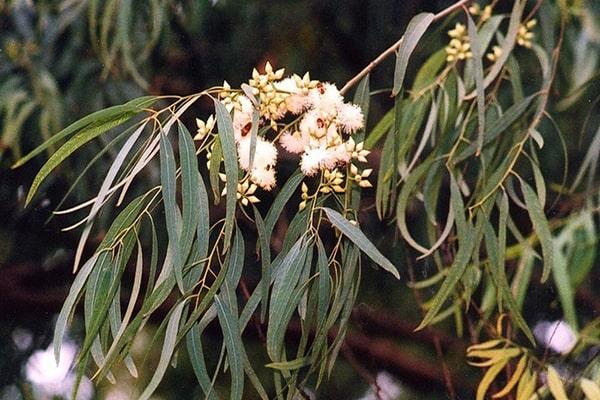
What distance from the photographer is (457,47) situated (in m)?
0.93

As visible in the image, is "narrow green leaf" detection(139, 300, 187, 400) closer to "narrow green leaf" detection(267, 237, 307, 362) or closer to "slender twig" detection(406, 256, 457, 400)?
"narrow green leaf" detection(267, 237, 307, 362)

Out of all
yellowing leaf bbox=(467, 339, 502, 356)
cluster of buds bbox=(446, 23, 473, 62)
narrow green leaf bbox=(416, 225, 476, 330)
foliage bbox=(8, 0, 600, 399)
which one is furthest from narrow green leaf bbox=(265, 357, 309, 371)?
cluster of buds bbox=(446, 23, 473, 62)

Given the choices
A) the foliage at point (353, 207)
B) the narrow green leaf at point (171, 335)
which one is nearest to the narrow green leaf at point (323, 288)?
the foliage at point (353, 207)

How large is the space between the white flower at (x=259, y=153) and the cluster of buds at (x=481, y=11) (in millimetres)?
304

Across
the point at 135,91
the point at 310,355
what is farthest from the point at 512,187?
the point at 135,91

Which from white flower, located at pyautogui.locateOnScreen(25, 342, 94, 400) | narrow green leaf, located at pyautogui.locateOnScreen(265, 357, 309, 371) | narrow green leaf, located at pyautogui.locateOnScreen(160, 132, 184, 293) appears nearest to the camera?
narrow green leaf, located at pyautogui.locateOnScreen(160, 132, 184, 293)

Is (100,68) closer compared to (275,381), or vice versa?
(275,381)

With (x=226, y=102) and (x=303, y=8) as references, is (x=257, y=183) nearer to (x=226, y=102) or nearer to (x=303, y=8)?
(x=226, y=102)

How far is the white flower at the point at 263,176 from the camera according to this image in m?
0.75

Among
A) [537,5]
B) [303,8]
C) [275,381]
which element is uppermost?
[303,8]

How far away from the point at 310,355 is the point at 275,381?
0.15ft

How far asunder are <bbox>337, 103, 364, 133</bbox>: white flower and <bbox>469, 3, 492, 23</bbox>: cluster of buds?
226 millimetres

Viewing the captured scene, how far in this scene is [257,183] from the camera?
2.51ft

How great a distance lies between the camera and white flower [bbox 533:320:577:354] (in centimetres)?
92
